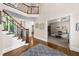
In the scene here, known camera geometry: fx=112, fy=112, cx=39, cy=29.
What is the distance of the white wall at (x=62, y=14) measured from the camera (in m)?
2.00

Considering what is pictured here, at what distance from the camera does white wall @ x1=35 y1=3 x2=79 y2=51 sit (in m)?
2.00

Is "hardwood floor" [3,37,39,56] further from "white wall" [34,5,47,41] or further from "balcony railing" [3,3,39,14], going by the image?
"balcony railing" [3,3,39,14]

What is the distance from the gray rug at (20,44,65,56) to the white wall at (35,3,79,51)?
0.64ft

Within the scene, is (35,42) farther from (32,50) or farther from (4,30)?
(4,30)

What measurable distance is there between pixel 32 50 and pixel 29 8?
0.81 m

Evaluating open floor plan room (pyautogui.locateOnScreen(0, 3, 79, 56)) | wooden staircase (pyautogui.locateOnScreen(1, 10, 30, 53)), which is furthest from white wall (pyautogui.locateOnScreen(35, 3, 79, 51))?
wooden staircase (pyautogui.locateOnScreen(1, 10, 30, 53))

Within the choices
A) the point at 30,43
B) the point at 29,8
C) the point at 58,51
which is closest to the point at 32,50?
the point at 30,43

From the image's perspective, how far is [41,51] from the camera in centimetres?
214

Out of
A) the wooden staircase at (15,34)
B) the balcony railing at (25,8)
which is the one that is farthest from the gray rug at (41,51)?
the balcony railing at (25,8)

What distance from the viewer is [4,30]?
2.12 metres

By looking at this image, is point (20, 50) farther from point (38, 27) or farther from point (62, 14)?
point (62, 14)

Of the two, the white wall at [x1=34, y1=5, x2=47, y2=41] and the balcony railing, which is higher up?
the balcony railing

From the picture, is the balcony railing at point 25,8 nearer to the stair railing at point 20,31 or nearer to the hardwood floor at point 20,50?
the stair railing at point 20,31

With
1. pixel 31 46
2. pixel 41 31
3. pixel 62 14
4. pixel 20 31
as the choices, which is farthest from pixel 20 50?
pixel 62 14
